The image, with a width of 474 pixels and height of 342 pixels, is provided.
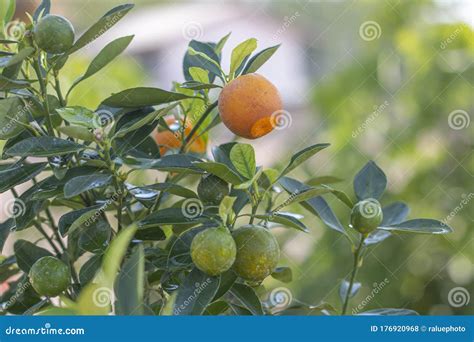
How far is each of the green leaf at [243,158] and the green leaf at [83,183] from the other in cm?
12

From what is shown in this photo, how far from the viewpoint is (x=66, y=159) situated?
715mm

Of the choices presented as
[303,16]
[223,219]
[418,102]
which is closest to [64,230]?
[223,219]

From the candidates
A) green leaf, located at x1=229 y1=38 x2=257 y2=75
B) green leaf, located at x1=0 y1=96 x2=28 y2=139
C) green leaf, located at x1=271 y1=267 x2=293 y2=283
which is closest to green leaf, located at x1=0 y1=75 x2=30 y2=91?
green leaf, located at x1=0 y1=96 x2=28 y2=139

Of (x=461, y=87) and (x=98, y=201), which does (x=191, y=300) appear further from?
(x=461, y=87)

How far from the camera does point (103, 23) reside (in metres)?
0.69

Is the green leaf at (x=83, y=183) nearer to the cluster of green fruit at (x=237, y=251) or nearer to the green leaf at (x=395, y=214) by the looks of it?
the cluster of green fruit at (x=237, y=251)

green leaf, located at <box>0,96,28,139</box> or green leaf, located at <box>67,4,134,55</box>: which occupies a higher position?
green leaf, located at <box>67,4,134,55</box>

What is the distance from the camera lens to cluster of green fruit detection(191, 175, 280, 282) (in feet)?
2.02

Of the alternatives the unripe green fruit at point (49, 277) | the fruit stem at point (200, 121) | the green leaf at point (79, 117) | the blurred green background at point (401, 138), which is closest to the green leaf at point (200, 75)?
the fruit stem at point (200, 121)

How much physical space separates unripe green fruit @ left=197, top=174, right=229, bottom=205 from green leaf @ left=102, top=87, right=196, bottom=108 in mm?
90

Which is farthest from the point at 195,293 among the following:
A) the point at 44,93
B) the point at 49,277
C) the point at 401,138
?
the point at 401,138

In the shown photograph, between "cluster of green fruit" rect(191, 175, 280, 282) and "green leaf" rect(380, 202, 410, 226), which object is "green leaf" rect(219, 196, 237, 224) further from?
"green leaf" rect(380, 202, 410, 226)

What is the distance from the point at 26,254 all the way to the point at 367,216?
0.38m

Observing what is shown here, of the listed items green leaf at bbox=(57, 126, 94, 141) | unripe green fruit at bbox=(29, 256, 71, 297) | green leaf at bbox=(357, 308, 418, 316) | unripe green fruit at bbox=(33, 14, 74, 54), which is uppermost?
unripe green fruit at bbox=(33, 14, 74, 54)
